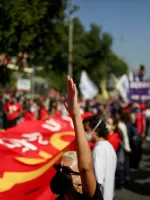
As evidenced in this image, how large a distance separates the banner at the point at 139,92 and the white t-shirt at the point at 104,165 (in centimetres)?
927

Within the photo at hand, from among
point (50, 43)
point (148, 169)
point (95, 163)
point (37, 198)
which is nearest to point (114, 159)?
point (95, 163)

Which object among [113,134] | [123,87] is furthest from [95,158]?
[123,87]

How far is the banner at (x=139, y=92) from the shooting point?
1330 centimetres

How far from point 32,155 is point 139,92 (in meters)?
8.54

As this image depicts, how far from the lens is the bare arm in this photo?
2.40m

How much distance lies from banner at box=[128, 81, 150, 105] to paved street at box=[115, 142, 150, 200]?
3.01 meters

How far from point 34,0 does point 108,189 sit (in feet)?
23.7

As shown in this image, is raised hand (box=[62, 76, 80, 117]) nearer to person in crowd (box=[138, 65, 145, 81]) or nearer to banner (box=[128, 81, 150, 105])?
person in crowd (box=[138, 65, 145, 81])

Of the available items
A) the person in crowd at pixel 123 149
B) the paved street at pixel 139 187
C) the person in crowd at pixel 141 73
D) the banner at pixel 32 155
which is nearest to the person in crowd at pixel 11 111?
the person in crowd at pixel 141 73

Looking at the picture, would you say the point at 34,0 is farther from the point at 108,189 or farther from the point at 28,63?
the point at 108,189

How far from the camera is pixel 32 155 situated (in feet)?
17.6

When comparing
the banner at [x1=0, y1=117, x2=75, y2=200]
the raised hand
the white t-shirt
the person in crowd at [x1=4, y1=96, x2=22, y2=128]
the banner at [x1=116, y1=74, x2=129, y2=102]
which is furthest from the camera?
the person in crowd at [x1=4, y1=96, x2=22, y2=128]

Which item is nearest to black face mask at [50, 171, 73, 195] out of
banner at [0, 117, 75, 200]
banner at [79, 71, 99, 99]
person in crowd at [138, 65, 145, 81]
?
banner at [0, 117, 75, 200]

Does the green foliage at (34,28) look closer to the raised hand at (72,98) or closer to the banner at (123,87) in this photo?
the banner at (123,87)
